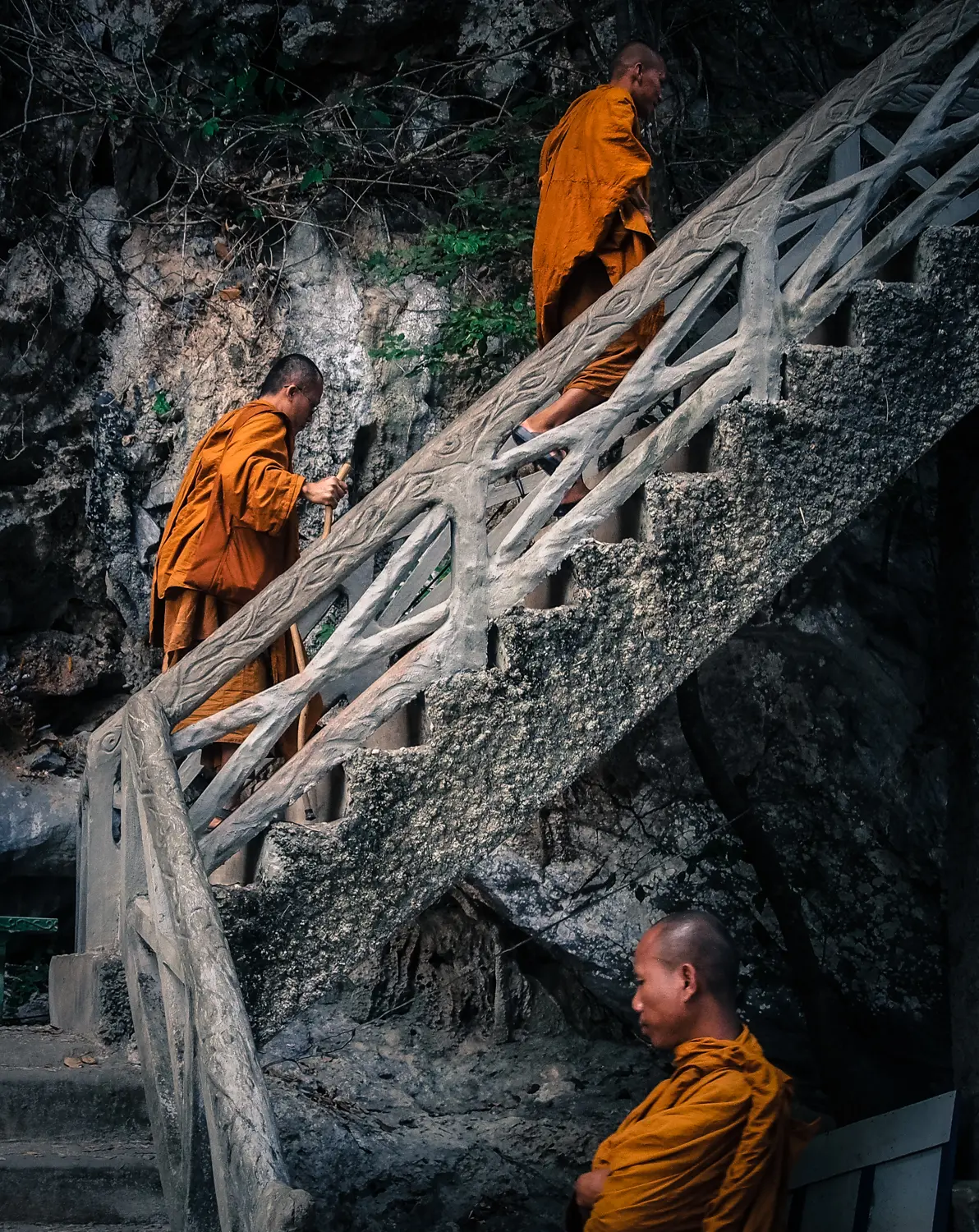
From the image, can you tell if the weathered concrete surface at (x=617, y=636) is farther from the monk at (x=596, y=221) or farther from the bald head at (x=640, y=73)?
the bald head at (x=640, y=73)

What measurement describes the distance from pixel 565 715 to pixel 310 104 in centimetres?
514

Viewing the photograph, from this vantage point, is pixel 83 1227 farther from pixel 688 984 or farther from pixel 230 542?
pixel 230 542

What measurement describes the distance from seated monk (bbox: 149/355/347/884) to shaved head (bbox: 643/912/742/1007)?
1.98 metres

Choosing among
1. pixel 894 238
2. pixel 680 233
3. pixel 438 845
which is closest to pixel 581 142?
pixel 680 233

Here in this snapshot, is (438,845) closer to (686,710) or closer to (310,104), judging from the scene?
(686,710)

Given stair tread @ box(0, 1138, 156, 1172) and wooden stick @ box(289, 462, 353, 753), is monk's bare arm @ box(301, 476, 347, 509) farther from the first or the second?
stair tread @ box(0, 1138, 156, 1172)

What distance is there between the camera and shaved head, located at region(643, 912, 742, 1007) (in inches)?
125

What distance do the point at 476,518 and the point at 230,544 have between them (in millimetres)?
1305

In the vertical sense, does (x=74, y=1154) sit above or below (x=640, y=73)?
below

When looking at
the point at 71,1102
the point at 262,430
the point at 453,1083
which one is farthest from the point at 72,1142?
the point at 453,1083

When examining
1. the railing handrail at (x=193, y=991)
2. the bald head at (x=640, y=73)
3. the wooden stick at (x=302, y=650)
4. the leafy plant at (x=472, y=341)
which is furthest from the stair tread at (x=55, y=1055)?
the leafy plant at (x=472, y=341)

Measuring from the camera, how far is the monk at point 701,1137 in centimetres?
288

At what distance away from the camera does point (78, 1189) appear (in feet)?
9.93

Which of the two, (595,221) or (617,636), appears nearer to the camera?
(617,636)
